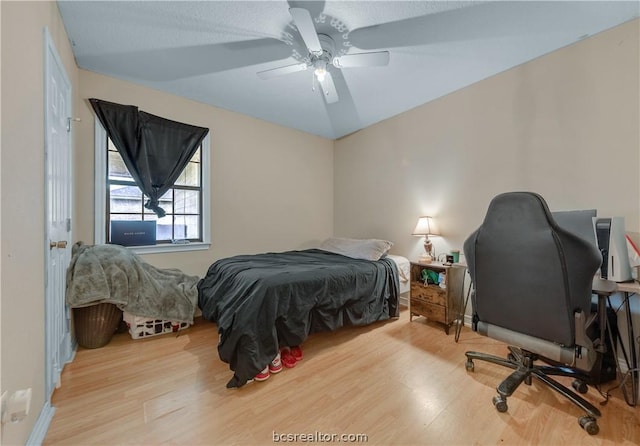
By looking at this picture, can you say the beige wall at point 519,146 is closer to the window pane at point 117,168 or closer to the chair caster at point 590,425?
the chair caster at point 590,425

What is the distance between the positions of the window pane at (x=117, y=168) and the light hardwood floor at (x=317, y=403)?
5.54 feet

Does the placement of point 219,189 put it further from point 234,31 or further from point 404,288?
point 404,288

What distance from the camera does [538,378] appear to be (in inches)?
65.1

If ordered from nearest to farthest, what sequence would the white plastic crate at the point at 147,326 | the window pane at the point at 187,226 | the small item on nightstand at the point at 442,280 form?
the white plastic crate at the point at 147,326 < the small item on nightstand at the point at 442,280 < the window pane at the point at 187,226

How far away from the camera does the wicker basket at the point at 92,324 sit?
221 centimetres

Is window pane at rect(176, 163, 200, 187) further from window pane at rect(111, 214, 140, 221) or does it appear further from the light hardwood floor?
the light hardwood floor

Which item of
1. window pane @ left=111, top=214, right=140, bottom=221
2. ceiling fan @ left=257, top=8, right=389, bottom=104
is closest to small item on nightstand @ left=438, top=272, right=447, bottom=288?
ceiling fan @ left=257, top=8, right=389, bottom=104

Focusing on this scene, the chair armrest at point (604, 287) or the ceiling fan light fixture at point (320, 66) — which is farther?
the ceiling fan light fixture at point (320, 66)

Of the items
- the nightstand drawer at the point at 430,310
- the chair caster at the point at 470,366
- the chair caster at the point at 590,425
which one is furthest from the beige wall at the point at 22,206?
the nightstand drawer at the point at 430,310

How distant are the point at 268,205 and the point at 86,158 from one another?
6.63ft

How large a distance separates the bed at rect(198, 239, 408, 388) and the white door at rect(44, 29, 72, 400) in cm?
96

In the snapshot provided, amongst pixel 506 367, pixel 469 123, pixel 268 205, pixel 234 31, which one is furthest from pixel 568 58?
pixel 268 205

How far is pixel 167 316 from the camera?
249 centimetres

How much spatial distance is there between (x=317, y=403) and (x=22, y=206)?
1.80 m
